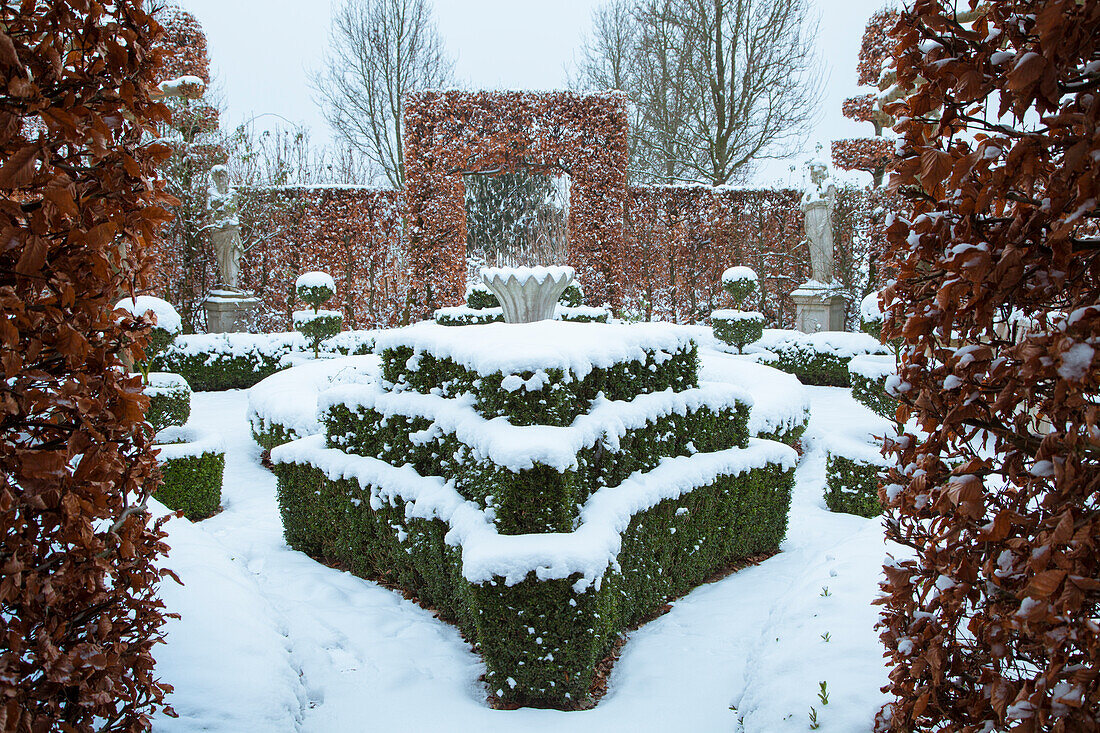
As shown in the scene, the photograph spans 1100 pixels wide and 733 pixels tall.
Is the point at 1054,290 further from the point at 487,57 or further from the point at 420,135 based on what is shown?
the point at 487,57

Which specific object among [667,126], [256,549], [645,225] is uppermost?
[667,126]

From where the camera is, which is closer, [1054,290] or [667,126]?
[1054,290]

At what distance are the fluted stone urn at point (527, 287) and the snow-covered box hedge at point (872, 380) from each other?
294 cm

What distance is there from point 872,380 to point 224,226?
39.0 ft

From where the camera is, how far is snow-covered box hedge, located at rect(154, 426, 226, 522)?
612 cm

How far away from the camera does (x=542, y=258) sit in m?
15.2

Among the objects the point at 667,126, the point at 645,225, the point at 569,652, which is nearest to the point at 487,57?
the point at 667,126

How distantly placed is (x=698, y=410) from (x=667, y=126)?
59.4 feet

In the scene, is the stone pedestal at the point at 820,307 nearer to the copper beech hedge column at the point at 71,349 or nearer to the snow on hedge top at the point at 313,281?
the snow on hedge top at the point at 313,281

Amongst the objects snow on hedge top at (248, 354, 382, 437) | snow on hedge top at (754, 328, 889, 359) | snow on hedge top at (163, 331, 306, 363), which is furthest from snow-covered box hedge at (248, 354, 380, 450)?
snow on hedge top at (754, 328, 889, 359)

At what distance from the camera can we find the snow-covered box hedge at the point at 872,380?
6.14m

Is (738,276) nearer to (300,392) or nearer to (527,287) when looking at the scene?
(527,287)

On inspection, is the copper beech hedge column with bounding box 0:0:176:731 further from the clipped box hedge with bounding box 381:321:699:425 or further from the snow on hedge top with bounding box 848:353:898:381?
the snow on hedge top with bounding box 848:353:898:381

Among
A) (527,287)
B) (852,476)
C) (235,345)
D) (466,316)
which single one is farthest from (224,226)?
(852,476)
